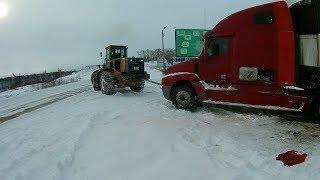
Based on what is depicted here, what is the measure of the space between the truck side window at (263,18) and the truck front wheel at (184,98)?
303 cm

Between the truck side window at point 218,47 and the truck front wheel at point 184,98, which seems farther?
the truck front wheel at point 184,98

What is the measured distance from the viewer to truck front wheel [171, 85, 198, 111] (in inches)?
478

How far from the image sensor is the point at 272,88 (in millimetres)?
10305

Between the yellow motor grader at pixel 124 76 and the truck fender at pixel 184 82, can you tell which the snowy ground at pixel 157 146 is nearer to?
the truck fender at pixel 184 82

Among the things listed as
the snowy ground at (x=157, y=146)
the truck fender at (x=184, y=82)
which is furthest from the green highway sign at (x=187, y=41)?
the snowy ground at (x=157, y=146)

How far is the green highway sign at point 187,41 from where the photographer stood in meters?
25.0

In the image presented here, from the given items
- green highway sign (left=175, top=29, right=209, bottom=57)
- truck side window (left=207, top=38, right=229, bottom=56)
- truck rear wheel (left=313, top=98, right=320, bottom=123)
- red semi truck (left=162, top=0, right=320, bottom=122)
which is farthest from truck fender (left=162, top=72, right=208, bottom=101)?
green highway sign (left=175, top=29, right=209, bottom=57)

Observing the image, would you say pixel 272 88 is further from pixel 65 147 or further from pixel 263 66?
pixel 65 147

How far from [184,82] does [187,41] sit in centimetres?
1299

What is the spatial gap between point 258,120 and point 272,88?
0.92 metres

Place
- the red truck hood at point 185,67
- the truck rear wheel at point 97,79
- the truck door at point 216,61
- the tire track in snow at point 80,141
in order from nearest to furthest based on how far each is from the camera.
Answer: the tire track in snow at point 80,141 < the truck door at point 216,61 < the red truck hood at point 185,67 < the truck rear wheel at point 97,79

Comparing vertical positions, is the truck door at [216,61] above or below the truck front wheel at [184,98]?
above

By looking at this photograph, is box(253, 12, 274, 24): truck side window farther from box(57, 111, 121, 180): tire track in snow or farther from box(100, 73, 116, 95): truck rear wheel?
box(100, 73, 116, 95): truck rear wheel

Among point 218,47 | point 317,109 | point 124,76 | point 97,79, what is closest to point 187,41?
point 97,79
